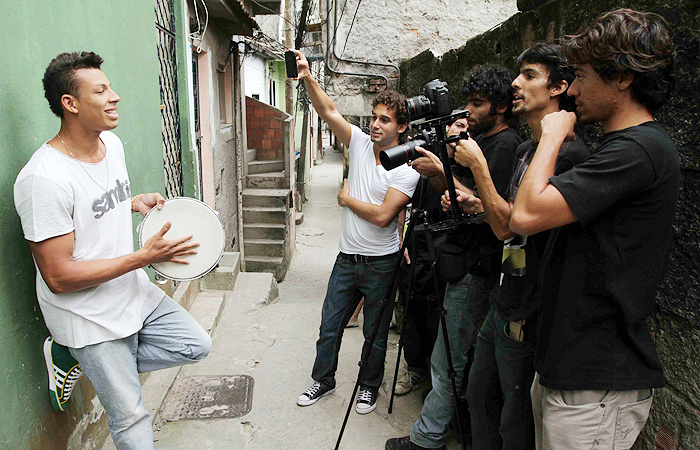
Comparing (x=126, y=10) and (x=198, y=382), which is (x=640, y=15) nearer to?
(x=126, y=10)

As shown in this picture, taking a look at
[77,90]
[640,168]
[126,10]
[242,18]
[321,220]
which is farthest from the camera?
[321,220]

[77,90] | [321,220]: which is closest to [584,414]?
[77,90]

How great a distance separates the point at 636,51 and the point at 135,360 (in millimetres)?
2176

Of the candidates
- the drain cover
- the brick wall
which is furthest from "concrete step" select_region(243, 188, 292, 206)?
the drain cover

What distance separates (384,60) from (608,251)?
6.82 meters

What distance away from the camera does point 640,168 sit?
1385mm

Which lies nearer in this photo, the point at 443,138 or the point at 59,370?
the point at 59,370

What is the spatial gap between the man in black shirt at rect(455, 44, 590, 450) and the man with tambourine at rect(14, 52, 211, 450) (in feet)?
4.19

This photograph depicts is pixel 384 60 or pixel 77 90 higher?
pixel 384 60

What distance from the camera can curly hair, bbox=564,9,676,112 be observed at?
55.8 inches

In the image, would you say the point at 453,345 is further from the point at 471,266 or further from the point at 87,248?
the point at 87,248

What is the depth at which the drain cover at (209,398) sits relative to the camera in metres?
3.12

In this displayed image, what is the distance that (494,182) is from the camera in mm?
2336

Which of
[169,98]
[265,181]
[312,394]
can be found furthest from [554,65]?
[265,181]
